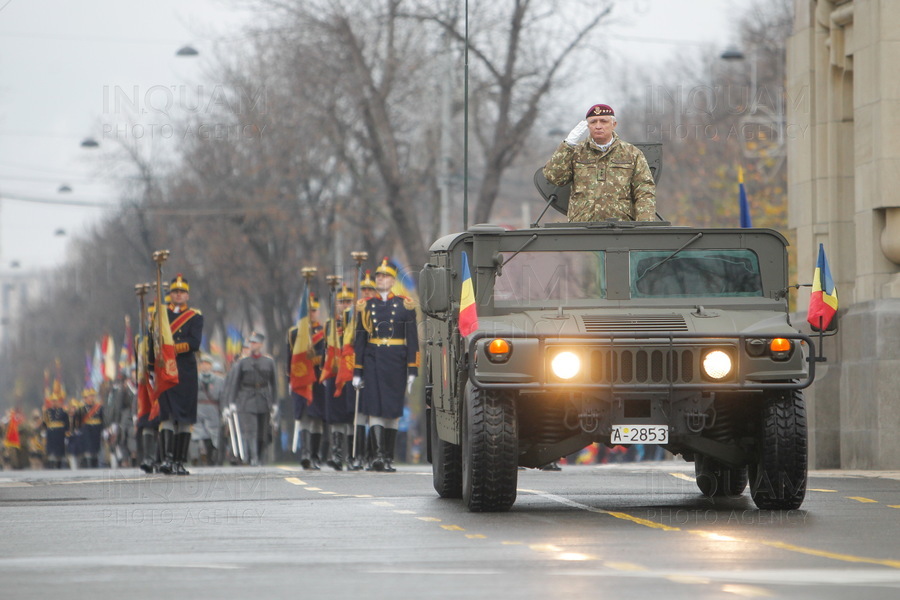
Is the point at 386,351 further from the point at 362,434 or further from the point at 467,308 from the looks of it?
the point at 467,308

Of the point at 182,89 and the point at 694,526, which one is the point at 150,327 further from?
the point at 182,89

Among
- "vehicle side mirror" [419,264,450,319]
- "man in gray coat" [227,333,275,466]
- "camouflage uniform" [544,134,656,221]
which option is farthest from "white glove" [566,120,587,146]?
"man in gray coat" [227,333,275,466]

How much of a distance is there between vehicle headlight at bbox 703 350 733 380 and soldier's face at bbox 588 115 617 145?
7.95 ft

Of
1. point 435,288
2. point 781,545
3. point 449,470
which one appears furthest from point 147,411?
point 781,545

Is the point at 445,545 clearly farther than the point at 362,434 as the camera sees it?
No

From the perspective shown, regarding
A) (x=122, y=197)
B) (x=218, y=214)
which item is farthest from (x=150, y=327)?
(x=122, y=197)

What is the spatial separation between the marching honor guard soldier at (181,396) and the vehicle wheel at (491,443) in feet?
30.7

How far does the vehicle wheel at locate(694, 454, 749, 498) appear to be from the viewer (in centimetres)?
1449

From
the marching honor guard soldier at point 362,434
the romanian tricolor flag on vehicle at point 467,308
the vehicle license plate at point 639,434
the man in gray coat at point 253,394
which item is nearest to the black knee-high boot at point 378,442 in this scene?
the marching honor guard soldier at point 362,434

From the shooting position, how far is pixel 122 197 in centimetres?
6269

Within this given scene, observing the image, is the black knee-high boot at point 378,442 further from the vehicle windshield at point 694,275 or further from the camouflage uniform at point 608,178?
the vehicle windshield at point 694,275

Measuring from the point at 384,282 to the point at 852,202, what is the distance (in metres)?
5.18

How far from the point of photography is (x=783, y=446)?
12.4 metres

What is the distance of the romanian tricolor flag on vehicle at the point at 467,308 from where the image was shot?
1264 centimetres
